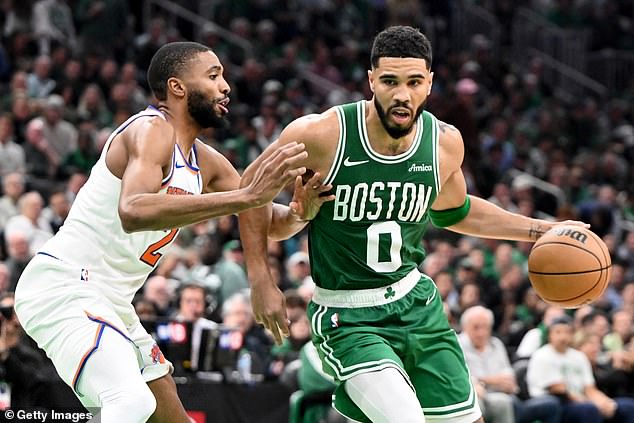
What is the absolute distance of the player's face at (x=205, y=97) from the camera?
6137 mm

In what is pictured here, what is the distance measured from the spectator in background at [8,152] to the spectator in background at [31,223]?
128 cm

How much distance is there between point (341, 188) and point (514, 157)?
1342 cm

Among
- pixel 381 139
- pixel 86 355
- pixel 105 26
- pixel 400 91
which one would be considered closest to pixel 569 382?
pixel 381 139

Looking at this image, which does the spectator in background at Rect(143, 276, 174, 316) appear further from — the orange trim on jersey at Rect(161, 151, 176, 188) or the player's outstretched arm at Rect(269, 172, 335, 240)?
the orange trim on jersey at Rect(161, 151, 176, 188)

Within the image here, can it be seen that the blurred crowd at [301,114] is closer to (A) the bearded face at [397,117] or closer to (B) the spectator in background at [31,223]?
(B) the spectator in background at [31,223]

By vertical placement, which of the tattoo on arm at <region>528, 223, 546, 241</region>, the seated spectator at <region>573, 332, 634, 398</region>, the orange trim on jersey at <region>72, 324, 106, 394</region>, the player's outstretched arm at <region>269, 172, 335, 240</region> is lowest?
the seated spectator at <region>573, 332, 634, 398</region>

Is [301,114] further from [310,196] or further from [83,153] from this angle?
[310,196]

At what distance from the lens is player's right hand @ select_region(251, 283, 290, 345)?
20.1 ft

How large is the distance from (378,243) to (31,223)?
684 cm

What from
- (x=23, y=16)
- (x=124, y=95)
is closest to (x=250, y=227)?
(x=124, y=95)

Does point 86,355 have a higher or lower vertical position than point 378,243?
lower

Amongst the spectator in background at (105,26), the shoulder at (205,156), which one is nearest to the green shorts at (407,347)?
the shoulder at (205,156)

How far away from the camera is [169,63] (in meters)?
6.16

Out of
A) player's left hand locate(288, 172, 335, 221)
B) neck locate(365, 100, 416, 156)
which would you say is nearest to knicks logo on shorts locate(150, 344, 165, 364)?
player's left hand locate(288, 172, 335, 221)
